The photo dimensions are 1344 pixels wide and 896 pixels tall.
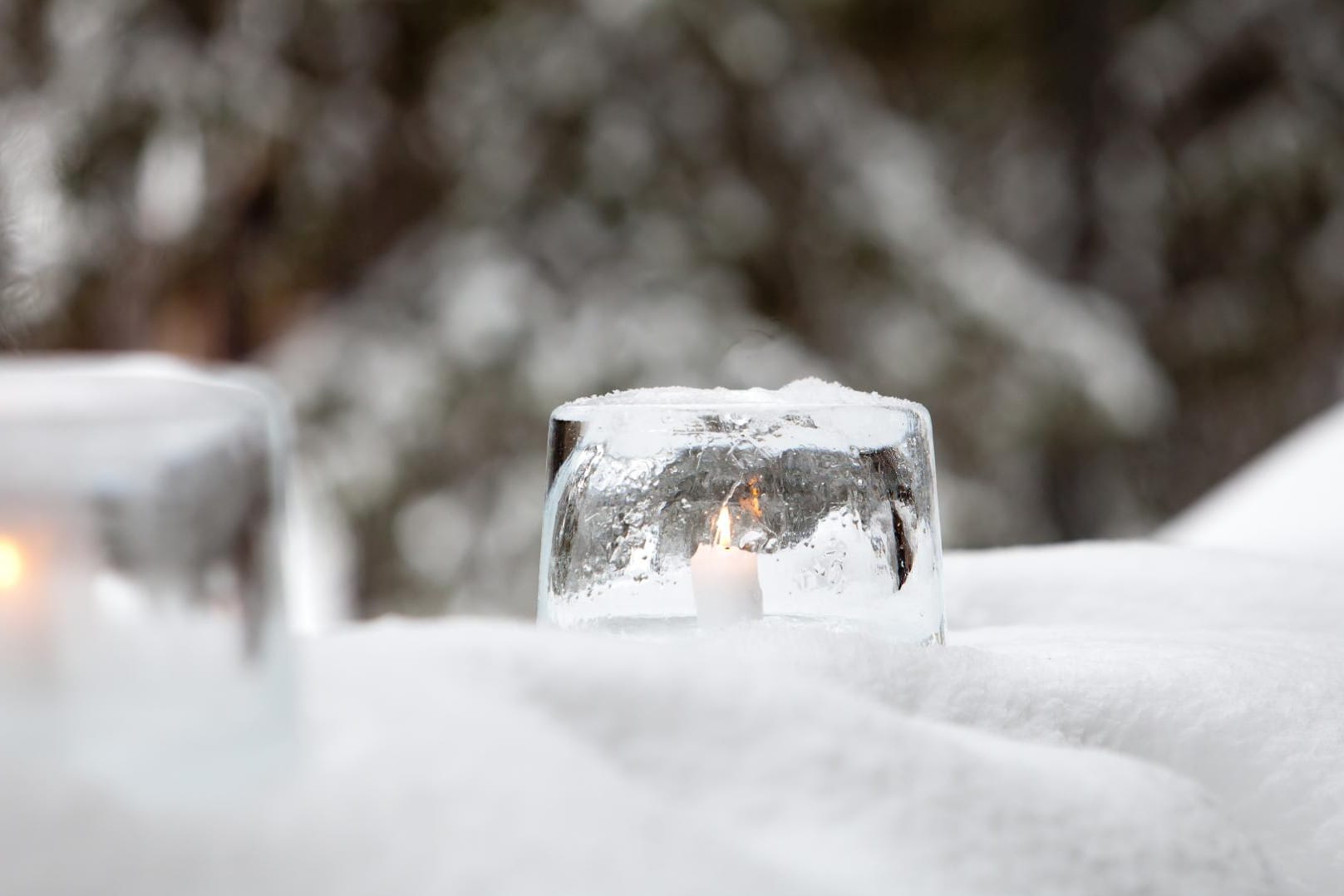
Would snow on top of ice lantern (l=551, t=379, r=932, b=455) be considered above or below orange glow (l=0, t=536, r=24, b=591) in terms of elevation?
above

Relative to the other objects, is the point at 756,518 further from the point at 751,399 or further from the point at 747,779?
the point at 747,779

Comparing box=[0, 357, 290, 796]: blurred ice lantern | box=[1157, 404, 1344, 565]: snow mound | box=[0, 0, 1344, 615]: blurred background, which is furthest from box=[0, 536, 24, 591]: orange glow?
box=[0, 0, 1344, 615]: blurred background

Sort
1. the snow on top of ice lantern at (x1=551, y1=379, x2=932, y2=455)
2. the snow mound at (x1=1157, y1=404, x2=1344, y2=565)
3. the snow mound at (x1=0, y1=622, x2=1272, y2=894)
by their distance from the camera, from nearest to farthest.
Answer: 1. the snow mound at (x1=0, y1=622, x2=1272, y2=894)
2. the snow on top of ice lantern at (x1=551, y1=379, x2=932, y2=455)
3. the snow mound at (x1=1157, y1=404, x2=1344, y2=565)

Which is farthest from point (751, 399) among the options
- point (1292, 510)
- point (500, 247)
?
point (500, 247)

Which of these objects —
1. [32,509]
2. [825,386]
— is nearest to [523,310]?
[825,386]

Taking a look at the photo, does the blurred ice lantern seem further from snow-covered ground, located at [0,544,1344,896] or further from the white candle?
the white candle

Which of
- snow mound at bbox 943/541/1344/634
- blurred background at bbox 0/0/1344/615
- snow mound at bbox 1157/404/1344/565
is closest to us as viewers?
snow mound at bbox 943/541/1344/634
